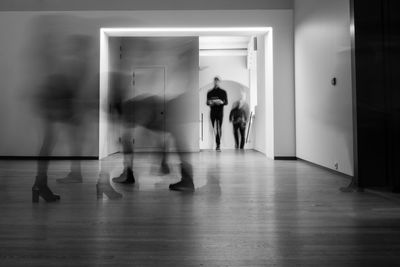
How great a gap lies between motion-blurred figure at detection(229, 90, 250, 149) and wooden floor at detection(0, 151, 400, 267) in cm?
787

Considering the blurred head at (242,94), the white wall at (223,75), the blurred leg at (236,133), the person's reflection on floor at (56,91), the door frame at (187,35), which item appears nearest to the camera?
the person's reflection on floor at (56,91)

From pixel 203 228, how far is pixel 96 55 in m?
5.22

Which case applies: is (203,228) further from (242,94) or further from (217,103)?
(242,94)

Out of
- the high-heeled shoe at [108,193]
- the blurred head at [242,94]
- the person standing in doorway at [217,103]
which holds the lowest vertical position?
the high-heeled shoe at [108,193]

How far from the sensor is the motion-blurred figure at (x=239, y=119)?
35.4ft

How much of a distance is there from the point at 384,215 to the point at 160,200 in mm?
1516

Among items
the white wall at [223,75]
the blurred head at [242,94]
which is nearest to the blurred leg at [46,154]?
the white wall at [223,75]

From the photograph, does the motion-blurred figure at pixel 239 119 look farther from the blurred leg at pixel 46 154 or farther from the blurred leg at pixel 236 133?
the blurred leg at pixel 46 154

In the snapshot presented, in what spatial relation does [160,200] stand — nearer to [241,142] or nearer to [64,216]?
[64,216]

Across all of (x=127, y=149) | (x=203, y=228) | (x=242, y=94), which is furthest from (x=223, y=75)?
(x=203, y=228)

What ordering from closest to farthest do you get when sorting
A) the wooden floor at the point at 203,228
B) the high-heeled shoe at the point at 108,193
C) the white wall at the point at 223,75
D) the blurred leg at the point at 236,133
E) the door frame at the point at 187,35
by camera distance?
1. the wooden floor at the point at 203,228
2. the high-heeled shoe at the point at 108,193
3. the door frame at the point at 187,35
4. the blurred leg at the point at 236,133
5. the white wall at the point at 223,75

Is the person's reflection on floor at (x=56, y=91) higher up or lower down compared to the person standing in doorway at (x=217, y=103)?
lower down

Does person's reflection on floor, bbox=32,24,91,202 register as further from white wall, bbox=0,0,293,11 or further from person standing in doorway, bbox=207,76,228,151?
person standing in doorway, bbox=207,76,228,151

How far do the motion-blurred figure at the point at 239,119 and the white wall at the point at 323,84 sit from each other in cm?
494
